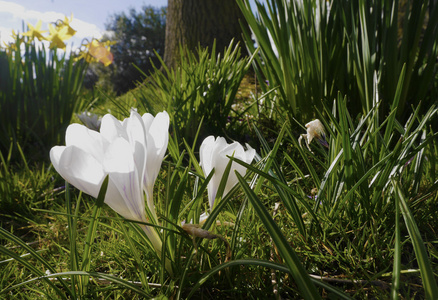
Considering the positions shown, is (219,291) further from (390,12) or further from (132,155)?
(390,12)

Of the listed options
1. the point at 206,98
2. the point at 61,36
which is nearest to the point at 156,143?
the point at 206,98

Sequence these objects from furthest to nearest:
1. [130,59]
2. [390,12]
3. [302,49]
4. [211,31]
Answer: [130,59]
[211,31]
[302,49]
[390,12]

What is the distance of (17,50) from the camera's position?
2.74 metres

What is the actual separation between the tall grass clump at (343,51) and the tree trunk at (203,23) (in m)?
2.37

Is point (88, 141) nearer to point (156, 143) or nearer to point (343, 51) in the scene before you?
point (156, 143)

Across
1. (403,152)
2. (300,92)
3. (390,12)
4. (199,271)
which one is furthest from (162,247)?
(390,12)

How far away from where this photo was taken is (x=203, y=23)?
13.5 feet

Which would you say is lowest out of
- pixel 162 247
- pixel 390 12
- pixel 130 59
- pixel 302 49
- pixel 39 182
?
pixel 130 59

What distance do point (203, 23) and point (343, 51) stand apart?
2.63 metres

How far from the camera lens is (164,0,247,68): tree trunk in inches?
162

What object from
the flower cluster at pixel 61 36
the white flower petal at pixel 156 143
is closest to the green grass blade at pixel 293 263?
the white flower petal at pixel 156 143

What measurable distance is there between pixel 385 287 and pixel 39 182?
163 centimetres

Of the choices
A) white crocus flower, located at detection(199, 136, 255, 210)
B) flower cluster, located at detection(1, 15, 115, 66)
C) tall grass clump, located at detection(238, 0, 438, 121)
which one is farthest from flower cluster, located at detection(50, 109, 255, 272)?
flower cluster, located at detection(1, 15, 115, 66)

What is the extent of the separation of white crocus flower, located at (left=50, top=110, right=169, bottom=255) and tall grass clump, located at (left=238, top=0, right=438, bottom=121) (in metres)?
1.05
